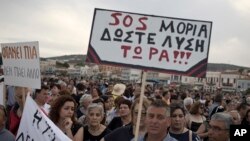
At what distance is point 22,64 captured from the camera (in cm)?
575

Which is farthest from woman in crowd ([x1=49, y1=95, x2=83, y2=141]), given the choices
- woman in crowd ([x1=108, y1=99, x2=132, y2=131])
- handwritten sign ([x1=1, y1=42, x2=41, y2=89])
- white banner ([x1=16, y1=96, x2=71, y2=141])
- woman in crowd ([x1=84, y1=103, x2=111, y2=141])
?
woman in crowd ([x1=108, y1=99, x2=132, y2=131])

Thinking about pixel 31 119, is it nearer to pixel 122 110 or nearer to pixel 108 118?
pixel 122 110

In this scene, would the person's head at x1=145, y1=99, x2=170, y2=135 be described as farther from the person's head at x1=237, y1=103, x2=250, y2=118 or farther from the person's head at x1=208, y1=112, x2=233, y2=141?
the person's head at x1=237, y1=103, x2=250, y2=118

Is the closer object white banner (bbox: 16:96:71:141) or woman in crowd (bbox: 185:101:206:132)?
white banner (bbox: 16:96:71:141)

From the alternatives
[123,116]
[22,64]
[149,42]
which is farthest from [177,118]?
[22,64]

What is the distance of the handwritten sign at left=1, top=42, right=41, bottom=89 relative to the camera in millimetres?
5516

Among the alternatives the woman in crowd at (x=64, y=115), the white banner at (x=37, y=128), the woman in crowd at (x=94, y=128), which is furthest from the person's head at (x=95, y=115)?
the white banner at (x=37, y=128)

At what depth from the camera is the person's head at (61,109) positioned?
5.74 m

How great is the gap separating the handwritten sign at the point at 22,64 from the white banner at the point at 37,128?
480 mm

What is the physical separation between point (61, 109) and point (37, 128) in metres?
0.91

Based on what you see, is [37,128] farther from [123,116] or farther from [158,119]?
[123,116]

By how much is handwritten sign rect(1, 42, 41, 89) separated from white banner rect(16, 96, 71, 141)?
0.48 metres

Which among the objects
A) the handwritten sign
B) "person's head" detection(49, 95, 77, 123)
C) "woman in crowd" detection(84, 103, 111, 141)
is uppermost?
the handwritten sign

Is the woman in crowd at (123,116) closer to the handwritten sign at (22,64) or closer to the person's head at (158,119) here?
the handwritten sign at (22,64)
